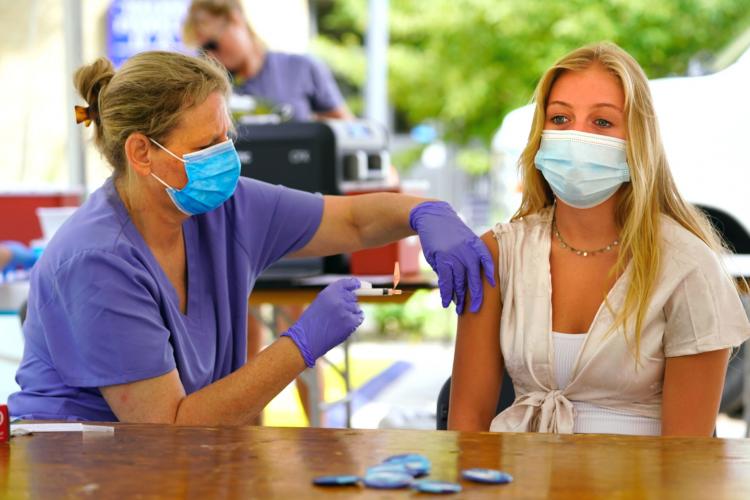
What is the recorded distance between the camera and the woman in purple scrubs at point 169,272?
176 centimetres

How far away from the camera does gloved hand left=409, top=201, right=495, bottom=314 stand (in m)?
1.91

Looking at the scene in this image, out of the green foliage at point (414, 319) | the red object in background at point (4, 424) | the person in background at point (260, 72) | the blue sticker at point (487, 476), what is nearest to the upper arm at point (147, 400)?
the red object in background at point (4, 424)

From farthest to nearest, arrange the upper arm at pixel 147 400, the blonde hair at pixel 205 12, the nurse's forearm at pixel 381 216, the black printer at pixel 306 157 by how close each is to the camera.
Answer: the blonde hair at pixel 205 12 → the black printer at pixel 306 157 → the nurse's forearm at pixel 381 216 → the upper arm at pixel 147 400

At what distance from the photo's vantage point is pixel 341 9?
9.89 m

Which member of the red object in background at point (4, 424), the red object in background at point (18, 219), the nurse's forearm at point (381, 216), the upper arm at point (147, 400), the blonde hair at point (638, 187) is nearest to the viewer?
the red object in background at point (4, 424)

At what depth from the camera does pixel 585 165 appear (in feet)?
6.19

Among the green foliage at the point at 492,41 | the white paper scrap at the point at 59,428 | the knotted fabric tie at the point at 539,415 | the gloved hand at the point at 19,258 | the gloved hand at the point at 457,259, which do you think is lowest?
the knotted fabric tie at the point at 539,415

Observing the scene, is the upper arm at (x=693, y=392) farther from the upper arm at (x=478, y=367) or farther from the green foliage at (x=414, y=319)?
the green foliage at (x=414, y=319)

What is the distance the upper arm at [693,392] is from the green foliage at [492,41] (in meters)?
6.83

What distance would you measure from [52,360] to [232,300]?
37 cm

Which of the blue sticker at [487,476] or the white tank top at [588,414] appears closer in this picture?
the blue sticker at [487,476]

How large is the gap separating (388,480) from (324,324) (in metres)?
0.64

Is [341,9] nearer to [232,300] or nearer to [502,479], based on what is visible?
[232,300]

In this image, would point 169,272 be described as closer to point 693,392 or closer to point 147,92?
point 147,92
